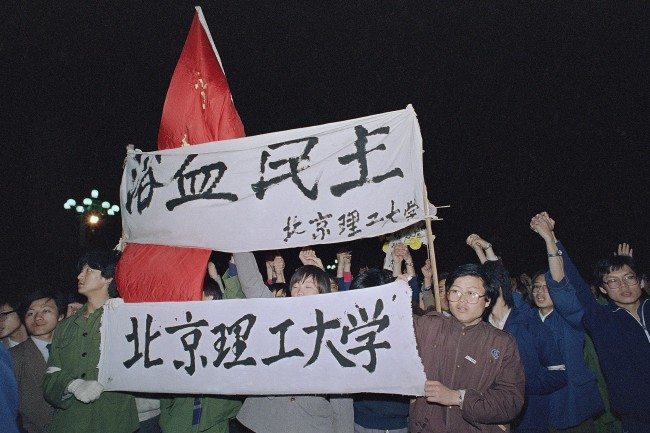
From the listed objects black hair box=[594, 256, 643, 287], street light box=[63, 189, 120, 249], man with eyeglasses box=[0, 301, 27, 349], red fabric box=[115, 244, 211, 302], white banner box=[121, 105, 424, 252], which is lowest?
man with eyeglasses box=[0, 301, 27, 349]

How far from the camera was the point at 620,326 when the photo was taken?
3.35 metres

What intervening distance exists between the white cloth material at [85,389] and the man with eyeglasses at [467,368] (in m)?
1.98

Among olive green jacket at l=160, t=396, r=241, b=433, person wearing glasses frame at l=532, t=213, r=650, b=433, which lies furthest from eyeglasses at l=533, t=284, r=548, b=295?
olive green jacket at l=160, t=396, r=241, b=433

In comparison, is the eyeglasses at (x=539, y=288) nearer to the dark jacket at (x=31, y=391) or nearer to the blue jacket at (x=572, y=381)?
the blue jacket at (x=572, y=381)

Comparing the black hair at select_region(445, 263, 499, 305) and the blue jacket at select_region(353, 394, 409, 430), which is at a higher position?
the black hair at select_region(445, 263, 499, 305)

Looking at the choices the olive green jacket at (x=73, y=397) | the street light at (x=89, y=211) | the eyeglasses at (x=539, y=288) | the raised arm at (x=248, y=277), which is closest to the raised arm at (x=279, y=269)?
the raised arm at (x=248, y=277)

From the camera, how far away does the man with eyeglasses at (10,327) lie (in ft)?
13.5

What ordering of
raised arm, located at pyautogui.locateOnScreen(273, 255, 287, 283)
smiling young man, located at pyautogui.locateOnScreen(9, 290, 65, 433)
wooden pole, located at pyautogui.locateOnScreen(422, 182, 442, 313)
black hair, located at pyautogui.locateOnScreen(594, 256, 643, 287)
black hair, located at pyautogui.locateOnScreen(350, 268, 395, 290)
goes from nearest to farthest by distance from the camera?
wooden pole, located at pyautogui.locateOnScreen(422, 182, 442, 313), black hair, located at pyautogui.locateOnScreen(350, 268, 395, 290), black hair, located at pyautogui.locateOnScreen(594, 256, 643, 287), smiling young man, located at pyautogui.locateOnScreen(9, 290, 65, 433), raised arm, located at pyautogui.locateOnScreen(273, 255, 287, 283)

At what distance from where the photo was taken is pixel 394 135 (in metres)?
3.06

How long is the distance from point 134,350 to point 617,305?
11.1ft

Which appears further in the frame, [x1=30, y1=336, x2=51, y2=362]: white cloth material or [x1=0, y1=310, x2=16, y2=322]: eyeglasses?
[x1=0, y1=310, x2=16, y2=322]: eyeglasses

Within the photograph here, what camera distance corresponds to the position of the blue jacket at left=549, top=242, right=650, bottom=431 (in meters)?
3.17

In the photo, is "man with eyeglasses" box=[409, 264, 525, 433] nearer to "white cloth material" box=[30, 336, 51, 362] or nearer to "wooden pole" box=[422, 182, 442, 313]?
"wooden pole" box=[422, 182, 442, 313]

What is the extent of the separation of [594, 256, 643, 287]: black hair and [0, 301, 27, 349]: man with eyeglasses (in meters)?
4.83
